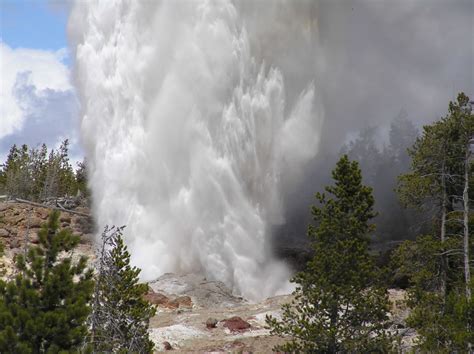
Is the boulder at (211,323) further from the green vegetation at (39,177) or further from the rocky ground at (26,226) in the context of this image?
the green vegetation at (39,177)

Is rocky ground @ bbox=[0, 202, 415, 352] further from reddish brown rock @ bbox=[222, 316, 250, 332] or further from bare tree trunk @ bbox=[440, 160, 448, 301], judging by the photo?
bare tree trunk @ bbox=[440, 160, 448, 301]

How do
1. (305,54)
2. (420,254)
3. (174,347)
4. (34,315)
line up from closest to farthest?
(34,315) → (420,254) → (174,347) → (305,54)

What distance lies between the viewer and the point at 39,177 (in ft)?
280

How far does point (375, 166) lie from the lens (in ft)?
249

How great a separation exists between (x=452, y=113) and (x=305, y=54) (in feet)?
110

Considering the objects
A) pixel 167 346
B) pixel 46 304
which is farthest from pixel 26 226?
pixel 46 304

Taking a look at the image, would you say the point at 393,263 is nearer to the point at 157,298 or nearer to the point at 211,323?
the point at 211,323

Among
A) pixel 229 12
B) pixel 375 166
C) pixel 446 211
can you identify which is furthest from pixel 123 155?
pixel 375 166

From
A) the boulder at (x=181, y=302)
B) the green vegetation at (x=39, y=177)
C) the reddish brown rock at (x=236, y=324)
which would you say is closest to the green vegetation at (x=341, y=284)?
the reddish brown rock at (x=236, y=324)

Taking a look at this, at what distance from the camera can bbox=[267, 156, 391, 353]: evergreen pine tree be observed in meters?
20.3

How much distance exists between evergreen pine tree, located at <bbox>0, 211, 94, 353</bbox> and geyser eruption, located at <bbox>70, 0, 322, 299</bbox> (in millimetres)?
27442

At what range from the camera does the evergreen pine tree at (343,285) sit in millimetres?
20266

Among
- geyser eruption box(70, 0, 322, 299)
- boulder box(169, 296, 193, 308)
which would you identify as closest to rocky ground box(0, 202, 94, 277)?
geyser eruption box(70, 0, 322, 299)

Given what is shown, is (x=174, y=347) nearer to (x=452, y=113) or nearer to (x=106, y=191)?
(x=452, y=113)
